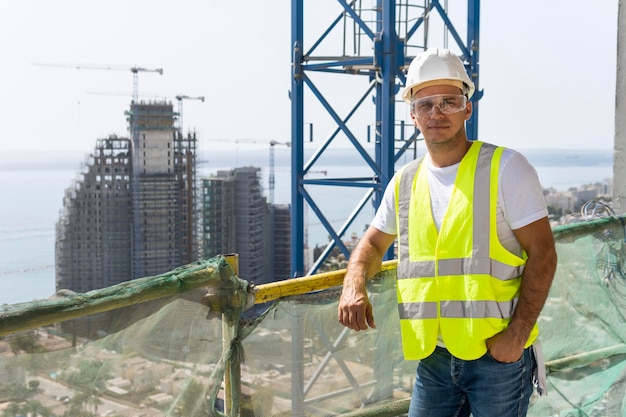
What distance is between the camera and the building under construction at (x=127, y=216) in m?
65.4

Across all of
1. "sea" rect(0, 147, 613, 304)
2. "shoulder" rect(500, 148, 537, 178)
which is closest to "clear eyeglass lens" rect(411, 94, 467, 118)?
"shoulder" rect(500, 148, 537, 178)

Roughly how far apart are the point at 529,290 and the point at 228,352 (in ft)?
3.69

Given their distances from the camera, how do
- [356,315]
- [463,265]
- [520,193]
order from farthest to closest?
1. [356,315]
2. [463,265]
3. [520,193]

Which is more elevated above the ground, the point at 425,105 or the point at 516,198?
the point at 425,105

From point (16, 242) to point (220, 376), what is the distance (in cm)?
9899

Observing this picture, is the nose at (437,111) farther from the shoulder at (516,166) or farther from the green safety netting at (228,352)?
the green safety netting at (228,352)

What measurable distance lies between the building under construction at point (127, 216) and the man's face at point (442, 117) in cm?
6175

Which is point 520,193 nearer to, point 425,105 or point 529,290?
point 529,290

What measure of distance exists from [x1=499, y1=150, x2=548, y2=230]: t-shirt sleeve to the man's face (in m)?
0.24

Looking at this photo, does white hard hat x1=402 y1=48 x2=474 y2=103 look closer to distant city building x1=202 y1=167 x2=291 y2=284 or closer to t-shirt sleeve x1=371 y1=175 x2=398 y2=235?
t-shirt sleeve x1=371 y1=175 x2=398 y2=235

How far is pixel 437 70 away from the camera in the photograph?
2.54 meters

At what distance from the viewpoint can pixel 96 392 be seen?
2381 millimetres

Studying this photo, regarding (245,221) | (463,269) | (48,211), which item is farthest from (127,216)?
(463,269)

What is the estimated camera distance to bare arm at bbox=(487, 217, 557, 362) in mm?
2404
